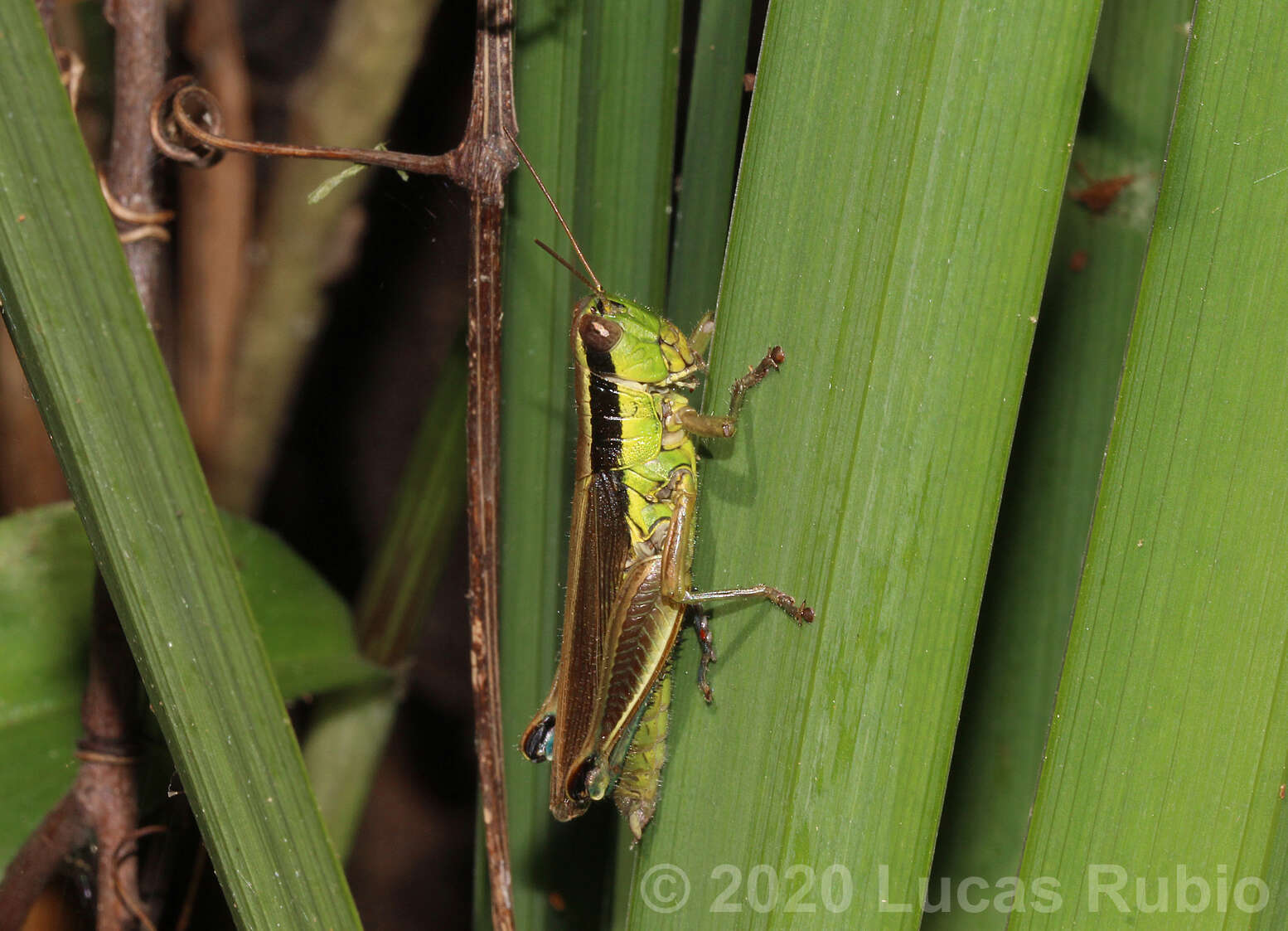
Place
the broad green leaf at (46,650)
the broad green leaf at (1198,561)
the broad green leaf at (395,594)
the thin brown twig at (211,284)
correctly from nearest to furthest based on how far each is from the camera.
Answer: the broad green leaf at (1198,561) → the broad green leaf at (46,650) → the broad green leaf at (395,594) → the thin brown twig at (211,284)

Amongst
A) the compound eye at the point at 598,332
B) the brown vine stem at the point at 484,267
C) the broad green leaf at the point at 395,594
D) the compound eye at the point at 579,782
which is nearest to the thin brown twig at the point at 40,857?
the broad green leaf at the point at 395,594

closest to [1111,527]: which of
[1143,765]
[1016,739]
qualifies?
[1143,765]

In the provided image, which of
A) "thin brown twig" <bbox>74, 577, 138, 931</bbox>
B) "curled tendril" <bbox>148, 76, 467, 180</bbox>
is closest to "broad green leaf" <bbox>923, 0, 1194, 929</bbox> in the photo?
"curled tendril" <bbox>148, 76, 467, 180</bbox>

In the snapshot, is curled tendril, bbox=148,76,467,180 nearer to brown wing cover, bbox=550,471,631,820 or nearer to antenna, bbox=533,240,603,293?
antenna, bbox=533,240,603,293

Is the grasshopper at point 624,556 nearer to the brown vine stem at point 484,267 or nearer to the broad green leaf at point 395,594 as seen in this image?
the brown vine stem at point 484,267

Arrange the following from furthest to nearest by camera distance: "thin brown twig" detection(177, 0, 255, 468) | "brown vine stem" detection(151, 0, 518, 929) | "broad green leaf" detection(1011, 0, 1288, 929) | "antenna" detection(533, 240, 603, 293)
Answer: "thin brown twig" detection(177, 0, 255, 468), "antenna" detection(533, 240, 603, 293), "brown vine stem" detection(151, 0, 518, 929), "broad green leaf" detection(1011, 0, 1288, 929)

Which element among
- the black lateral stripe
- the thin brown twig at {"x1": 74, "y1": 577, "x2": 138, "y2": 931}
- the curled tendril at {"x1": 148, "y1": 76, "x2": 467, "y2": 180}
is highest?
the curled tendril at {"x1": 148, "y1": 76, "x2": 467, "y2": 180}

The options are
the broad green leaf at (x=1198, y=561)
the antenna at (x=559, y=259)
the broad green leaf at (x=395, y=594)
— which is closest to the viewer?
the broad green leaf at (x=1198, y=561)

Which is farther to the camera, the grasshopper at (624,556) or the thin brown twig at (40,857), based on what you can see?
the thin brown twig at (40,857)
